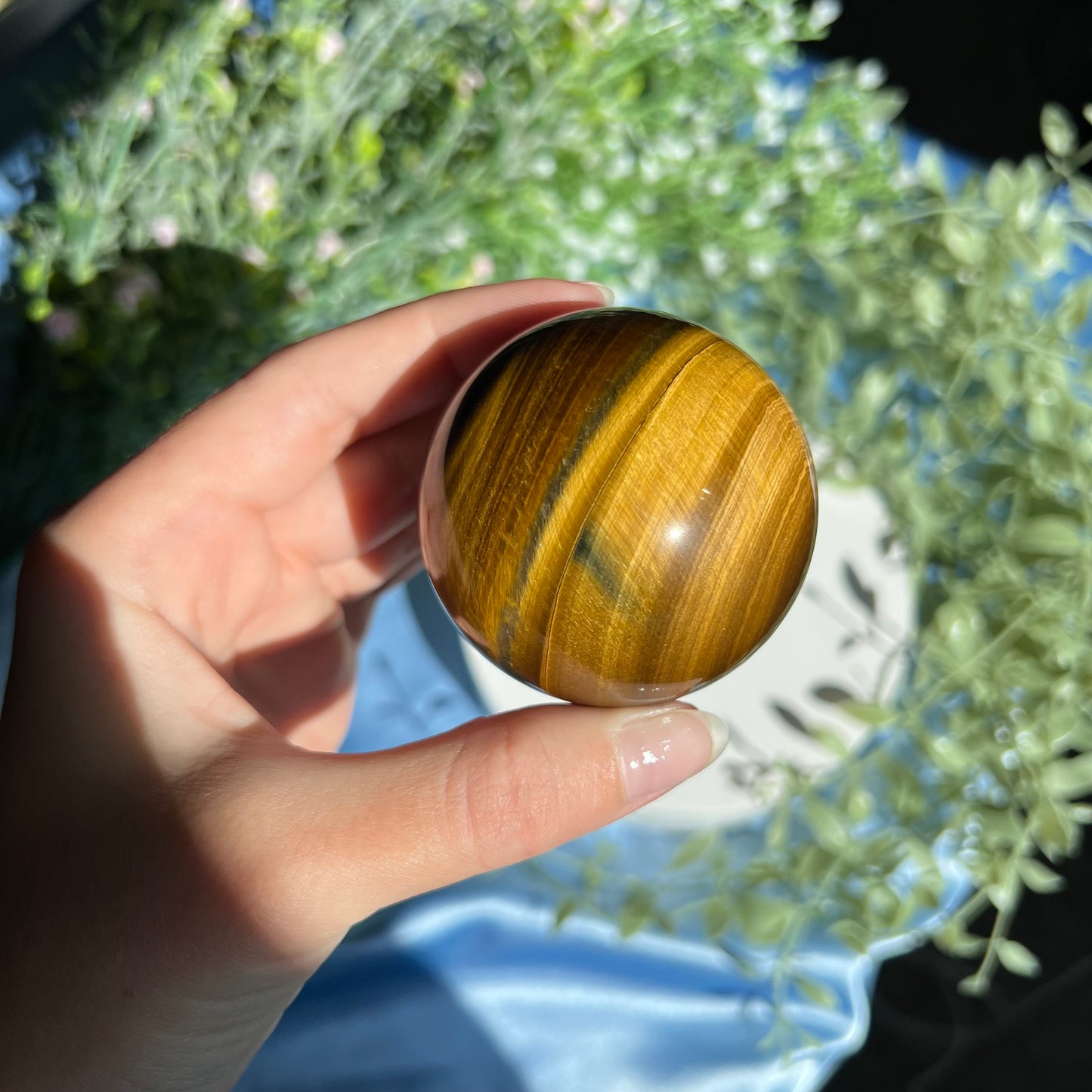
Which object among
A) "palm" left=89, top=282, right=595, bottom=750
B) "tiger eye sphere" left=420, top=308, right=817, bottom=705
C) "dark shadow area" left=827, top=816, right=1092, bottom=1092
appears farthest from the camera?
"dark shadow area" left=827, top=816, right=1092, bottom=1092

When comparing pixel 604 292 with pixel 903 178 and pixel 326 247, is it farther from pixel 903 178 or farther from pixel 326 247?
pixel 903 178

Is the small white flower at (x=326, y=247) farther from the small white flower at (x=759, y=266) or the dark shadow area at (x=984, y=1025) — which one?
→ the dark shadow area at (x=984, y=1025)

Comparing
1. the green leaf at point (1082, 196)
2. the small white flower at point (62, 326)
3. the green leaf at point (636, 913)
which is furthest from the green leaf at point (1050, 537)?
the small white flower at point (62, 326)

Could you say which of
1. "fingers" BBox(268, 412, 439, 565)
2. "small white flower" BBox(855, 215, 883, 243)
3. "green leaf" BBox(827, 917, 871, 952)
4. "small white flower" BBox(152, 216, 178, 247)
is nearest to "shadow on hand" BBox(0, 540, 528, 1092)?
"fingers" BBox(268, 412, 439, 565)

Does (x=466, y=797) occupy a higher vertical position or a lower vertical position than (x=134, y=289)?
lower

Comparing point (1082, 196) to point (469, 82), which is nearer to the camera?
point (1082, 196)

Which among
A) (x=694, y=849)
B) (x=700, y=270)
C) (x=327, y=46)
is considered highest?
(x=327, y=46)

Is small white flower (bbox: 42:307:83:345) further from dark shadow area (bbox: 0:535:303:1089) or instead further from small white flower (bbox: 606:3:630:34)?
small white flower (bbox: 606:3:630:34)

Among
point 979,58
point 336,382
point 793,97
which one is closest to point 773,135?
point 793,97
